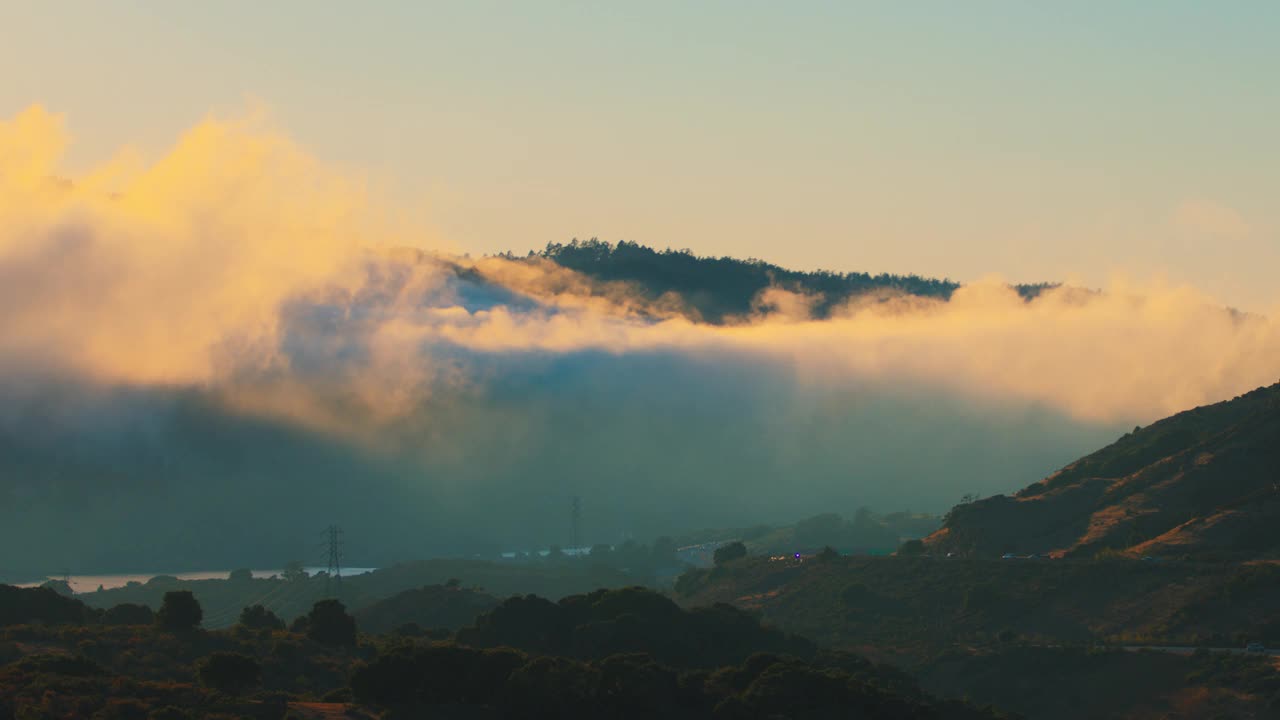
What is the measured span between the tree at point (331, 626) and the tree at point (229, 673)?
23.8 meters

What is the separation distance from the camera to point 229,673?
332 feet

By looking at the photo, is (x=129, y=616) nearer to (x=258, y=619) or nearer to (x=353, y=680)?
(x=258, y=619)

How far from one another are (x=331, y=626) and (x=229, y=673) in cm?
2806

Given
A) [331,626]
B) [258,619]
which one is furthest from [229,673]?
[258,619]

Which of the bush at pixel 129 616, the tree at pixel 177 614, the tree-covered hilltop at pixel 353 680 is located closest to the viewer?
the tree-covered hilltop at pixel 353 680

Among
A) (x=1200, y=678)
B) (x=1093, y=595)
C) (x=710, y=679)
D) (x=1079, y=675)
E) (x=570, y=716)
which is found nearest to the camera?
(x=570, y=716)

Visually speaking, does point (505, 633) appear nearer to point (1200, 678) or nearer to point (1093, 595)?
point (1200, 678)

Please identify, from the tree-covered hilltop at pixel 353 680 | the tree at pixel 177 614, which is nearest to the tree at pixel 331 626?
the tree-covered hilltop at pixel 353 680

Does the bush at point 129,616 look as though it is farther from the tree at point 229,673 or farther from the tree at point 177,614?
the tree at point 229,673

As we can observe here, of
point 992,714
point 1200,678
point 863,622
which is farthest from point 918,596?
point 992,714

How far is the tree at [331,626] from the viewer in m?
128

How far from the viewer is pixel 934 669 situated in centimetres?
15900

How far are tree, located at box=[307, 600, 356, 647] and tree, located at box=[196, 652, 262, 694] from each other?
2382 centimetres

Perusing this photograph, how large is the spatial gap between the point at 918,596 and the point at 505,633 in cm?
7176
